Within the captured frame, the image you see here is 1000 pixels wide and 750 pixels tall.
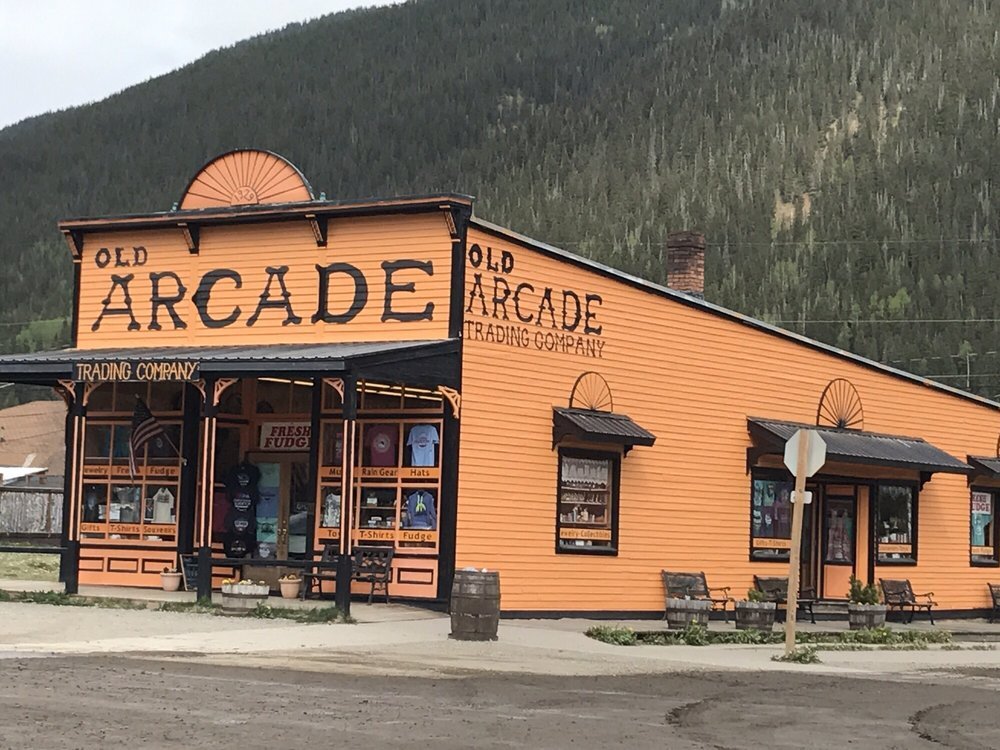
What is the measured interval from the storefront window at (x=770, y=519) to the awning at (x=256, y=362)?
27.1ft

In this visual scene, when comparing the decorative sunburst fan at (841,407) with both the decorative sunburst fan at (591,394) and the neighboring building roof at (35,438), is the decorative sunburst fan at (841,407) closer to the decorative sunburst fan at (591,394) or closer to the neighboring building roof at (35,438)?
the decorative sunburst fan at (591,394)

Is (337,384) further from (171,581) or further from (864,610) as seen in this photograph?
(864,610)

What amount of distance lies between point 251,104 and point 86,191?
27.3 metres

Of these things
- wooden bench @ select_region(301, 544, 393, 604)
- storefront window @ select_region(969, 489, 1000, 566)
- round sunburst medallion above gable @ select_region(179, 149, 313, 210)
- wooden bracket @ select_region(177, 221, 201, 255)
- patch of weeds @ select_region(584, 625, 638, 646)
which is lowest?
patch of weeds @ select_region(584, 625, 638, 646)

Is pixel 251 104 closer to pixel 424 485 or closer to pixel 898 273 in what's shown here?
pixel 898 273

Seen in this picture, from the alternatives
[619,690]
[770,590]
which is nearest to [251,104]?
[770,590]

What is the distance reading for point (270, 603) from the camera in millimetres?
23891

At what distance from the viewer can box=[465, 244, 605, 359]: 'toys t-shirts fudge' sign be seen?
2542 centimetres

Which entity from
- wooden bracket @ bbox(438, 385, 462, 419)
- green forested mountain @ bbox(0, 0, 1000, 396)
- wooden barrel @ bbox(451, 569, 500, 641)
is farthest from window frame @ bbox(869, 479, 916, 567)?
green forested mountain @ bbox(0, 0, 1000, 396)

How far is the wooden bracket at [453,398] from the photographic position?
24.8 m

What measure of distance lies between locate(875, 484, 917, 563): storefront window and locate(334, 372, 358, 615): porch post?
13.8 metres

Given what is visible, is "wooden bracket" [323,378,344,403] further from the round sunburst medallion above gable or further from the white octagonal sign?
the white octagonal sign

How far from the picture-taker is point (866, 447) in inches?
1260

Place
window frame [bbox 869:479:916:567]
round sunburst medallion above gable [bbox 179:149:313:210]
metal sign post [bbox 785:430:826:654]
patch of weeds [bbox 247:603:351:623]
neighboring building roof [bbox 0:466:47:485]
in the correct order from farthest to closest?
neighboring building roof [bbox 0:466:47:485], window frame [bbox 869:479:916:567], round sunburst medallion above gable [bbox 179:149:313:210], patch of weeds [bbox 247:603:351:623], metal sign post [bbox 785:430:826:654]
